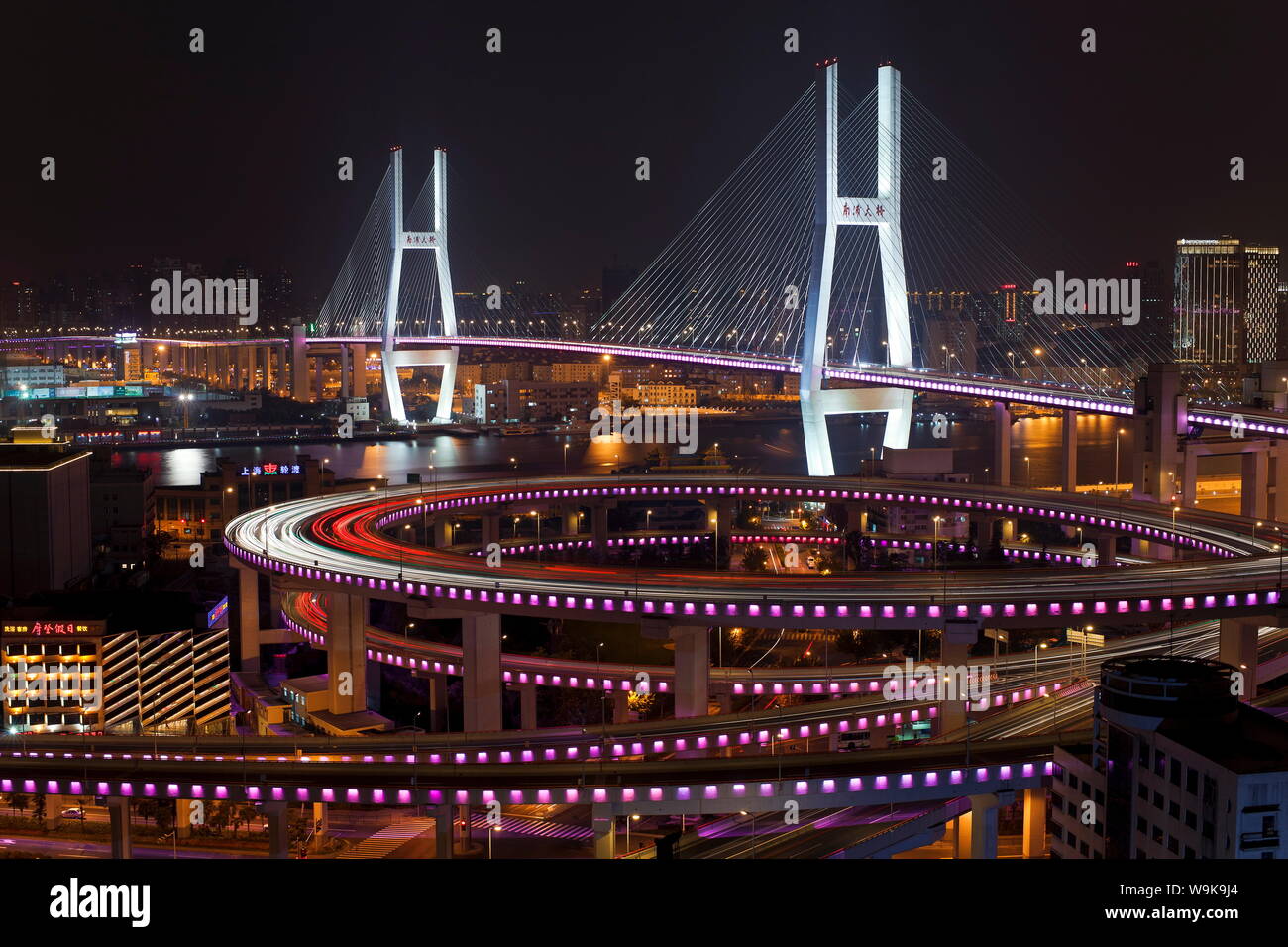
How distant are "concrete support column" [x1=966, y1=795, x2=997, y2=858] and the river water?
769 inches

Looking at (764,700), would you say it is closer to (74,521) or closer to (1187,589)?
(1187,589)

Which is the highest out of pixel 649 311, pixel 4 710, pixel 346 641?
pixel 649 311

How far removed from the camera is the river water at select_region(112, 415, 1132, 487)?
30000 mm

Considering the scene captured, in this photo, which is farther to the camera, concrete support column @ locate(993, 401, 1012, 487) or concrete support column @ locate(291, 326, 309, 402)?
concrete support column @ locate(291, 326, 309, 402)

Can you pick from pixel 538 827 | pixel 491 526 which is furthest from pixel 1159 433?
pixel 538 827

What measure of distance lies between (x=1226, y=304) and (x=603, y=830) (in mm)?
29124

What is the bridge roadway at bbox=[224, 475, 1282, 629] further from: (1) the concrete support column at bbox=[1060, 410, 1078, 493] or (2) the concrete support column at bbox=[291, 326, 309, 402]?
(2) the concrete support column at bbox=[291, 326, 309, 402]

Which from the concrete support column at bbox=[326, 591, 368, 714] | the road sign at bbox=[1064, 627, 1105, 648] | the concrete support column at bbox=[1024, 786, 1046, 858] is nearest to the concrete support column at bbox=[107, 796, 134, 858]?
the concrete support column at bbox=[326, 591, 368, 714]

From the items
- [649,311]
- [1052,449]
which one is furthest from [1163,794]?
[649,311]

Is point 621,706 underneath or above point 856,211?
underneath

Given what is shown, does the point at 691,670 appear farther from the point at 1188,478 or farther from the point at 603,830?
the point at 1188,478

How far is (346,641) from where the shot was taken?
1145cm

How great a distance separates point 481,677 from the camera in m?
10.5
